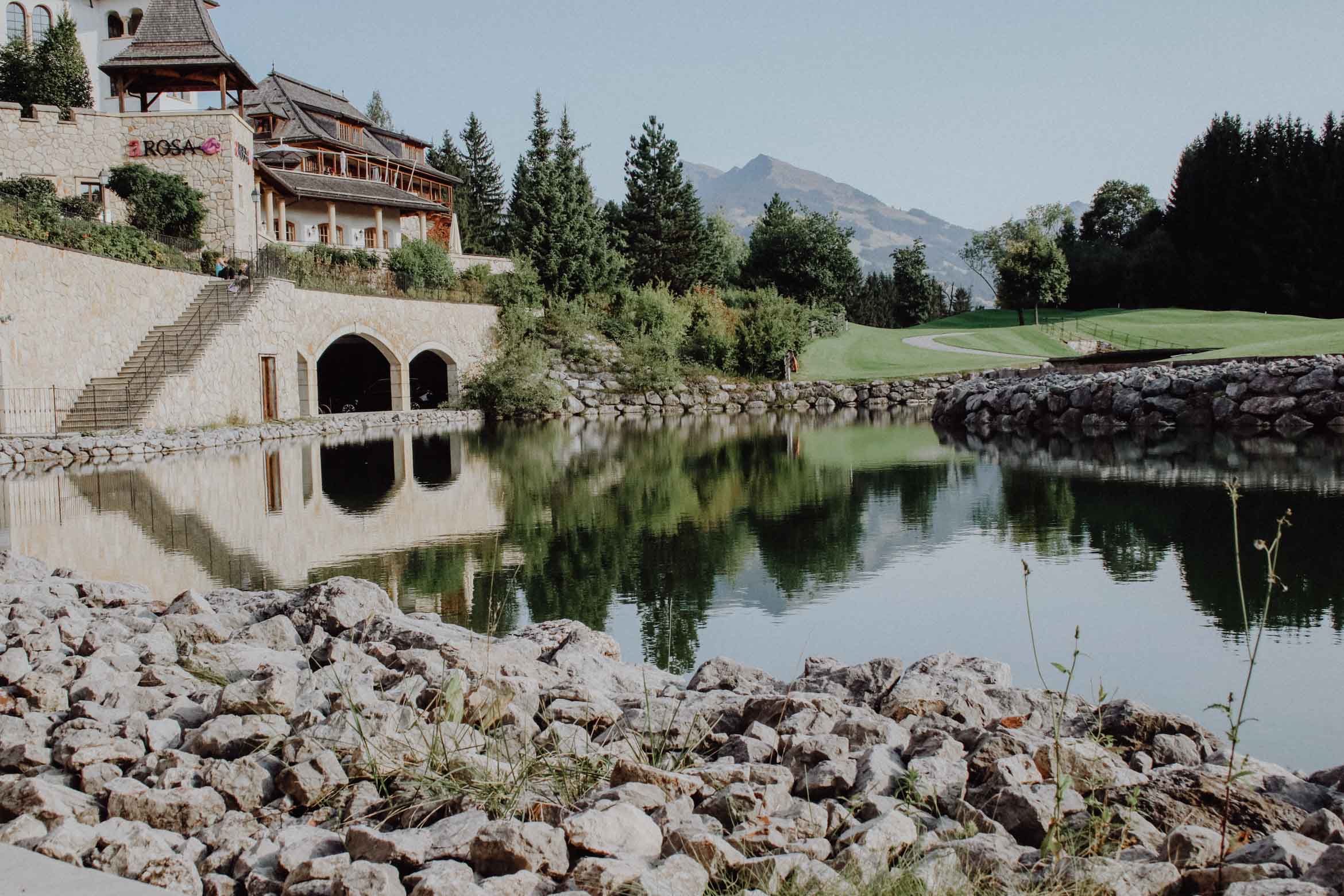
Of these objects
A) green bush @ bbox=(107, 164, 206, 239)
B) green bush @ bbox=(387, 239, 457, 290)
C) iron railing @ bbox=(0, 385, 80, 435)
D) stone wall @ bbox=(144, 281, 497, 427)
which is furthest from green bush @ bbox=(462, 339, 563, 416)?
iron railing @ bbox=(0, 385, 80, 435)

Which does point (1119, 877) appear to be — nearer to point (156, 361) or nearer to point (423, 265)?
point (156, 361)

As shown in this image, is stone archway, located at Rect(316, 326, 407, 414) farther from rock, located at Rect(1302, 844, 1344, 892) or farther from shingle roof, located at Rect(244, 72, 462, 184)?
rock, located at Rect(1302, 844, 1344, 892)

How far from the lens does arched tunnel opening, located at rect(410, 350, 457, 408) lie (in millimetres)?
37750

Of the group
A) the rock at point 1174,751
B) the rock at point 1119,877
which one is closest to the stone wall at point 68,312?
the rock at point 1174,751

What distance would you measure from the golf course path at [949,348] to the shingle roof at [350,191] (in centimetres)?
2153

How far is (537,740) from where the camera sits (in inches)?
174

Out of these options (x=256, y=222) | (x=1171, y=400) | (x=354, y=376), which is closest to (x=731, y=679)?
(x=1171, y=400)

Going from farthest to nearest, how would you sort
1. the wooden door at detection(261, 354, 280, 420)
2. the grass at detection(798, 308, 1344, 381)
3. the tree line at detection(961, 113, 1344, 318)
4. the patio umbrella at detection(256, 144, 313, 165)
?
the tree line at detection(961, 113, 1344, 318)
the patio umbrella at detection(256, 144, 313, 165)
the grass at detection(798, 308, 1344, 381)
the wooden door at detection(261, 354, 280, 420)

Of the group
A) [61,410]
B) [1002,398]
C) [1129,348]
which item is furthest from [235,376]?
[1129,348]

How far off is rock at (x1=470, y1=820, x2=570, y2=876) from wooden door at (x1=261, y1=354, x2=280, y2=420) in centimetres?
2834

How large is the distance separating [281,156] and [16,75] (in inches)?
365

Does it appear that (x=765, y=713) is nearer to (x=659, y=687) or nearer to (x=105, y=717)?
(x=659, y=687)

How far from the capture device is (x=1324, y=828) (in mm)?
3514

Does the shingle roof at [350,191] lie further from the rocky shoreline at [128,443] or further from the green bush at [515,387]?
the rocky shoreline at [128,443]
